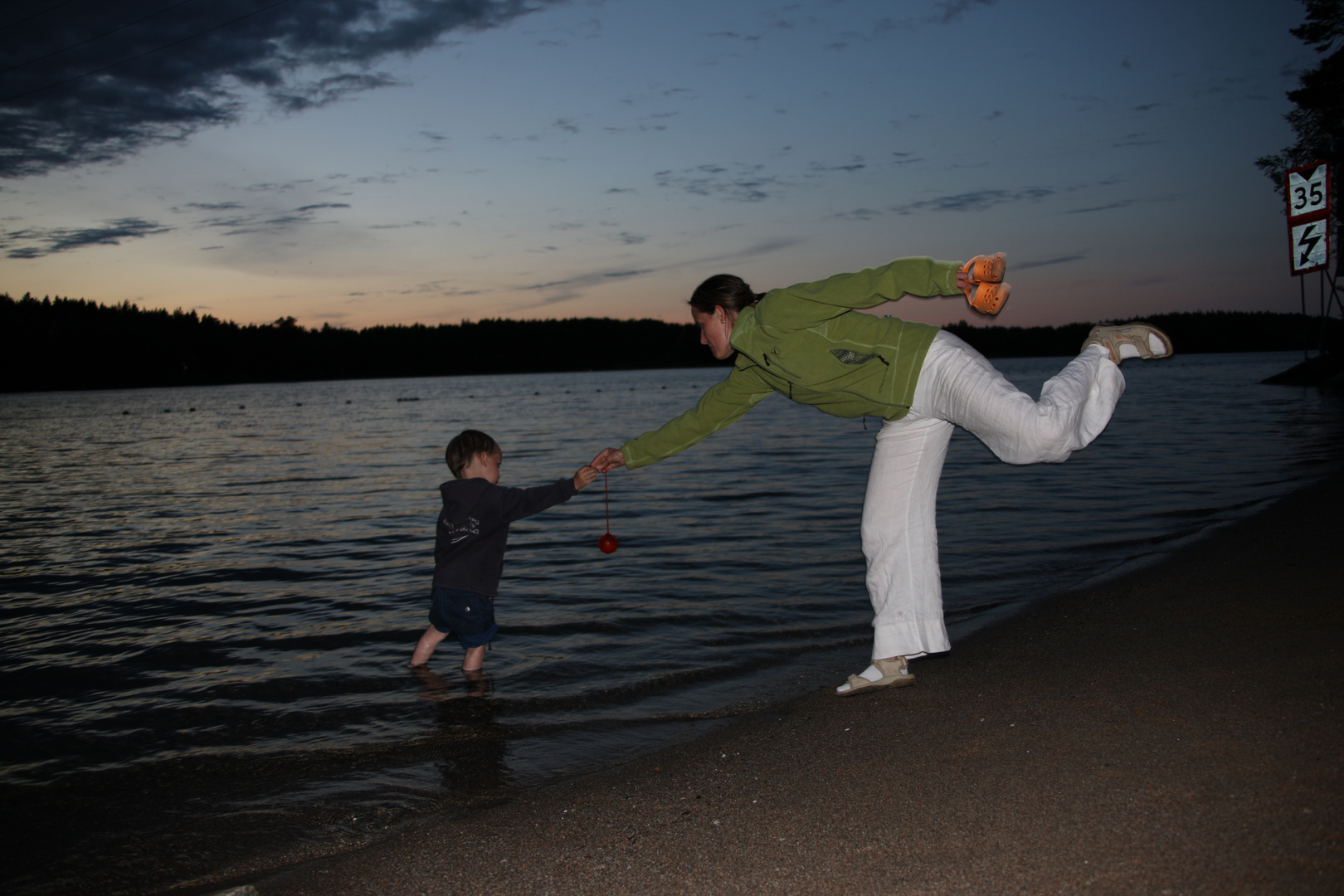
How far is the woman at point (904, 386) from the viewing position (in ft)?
11.6

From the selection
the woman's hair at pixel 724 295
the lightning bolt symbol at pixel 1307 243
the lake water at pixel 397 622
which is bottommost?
the lake water at pixel 397 622

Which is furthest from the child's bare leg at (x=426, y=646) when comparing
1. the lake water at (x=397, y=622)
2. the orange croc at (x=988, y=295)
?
the orange croc at (x=988, y=295)

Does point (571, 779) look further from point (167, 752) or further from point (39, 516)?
point (39, 516)

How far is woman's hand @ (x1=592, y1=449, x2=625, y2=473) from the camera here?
4.95 metres

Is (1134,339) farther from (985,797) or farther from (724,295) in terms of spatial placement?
(985,797)

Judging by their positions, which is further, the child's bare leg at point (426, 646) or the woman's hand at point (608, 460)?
the child's bare leg at point (426, 646)

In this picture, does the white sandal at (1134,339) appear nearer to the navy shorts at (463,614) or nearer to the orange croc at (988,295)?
the orange croc at (988,295)

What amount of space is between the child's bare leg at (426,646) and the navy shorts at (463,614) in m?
0.21

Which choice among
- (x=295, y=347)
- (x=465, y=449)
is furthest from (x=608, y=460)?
(x=295, y=347)

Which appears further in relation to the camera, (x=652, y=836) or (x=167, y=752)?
(x=167, y=752)

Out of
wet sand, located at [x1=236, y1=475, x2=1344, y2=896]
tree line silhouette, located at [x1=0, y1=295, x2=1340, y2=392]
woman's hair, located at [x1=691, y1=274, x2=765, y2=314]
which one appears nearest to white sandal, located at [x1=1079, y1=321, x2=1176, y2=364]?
wet sand, located at [x1=236, y1=475, x2=1344, y2=896]

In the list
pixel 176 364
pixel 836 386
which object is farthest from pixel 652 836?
pixel 176 364

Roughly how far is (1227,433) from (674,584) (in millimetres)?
18715

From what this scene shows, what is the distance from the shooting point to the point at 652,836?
2883 mm
